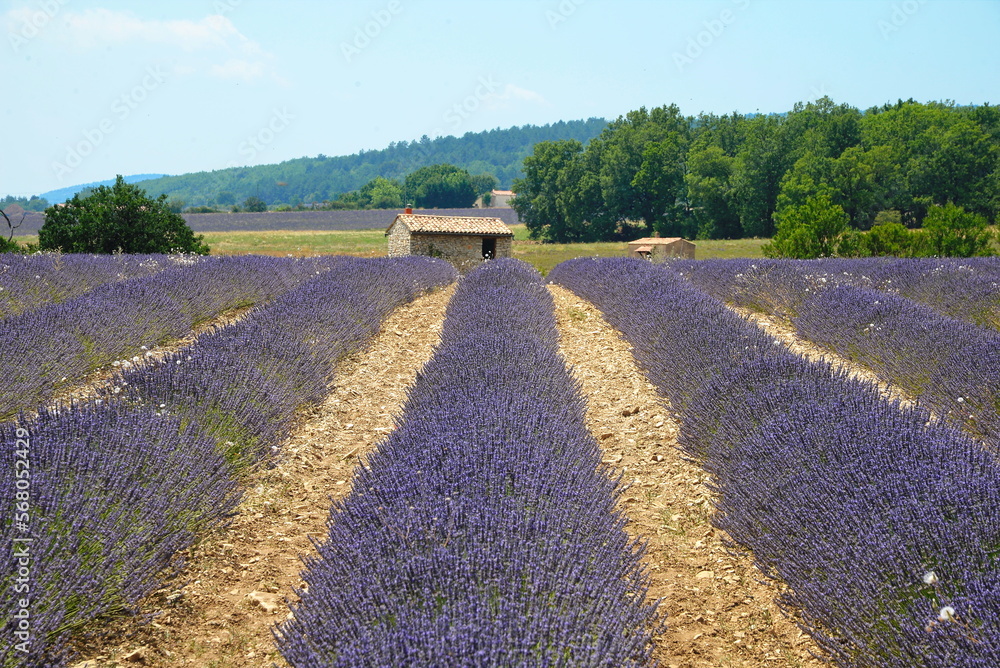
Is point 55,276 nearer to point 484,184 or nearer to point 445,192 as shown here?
point 445,192

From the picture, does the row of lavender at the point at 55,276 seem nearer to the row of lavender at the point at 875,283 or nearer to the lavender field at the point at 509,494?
the lavender field at the point at 509,494

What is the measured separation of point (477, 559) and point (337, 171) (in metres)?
168

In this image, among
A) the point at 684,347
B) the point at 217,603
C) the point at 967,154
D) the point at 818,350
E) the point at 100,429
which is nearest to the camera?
the point at 217,603

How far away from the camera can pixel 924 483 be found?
2340mm

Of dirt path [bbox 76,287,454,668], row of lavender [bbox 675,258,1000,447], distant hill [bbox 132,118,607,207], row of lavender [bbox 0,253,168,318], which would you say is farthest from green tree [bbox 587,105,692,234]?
distant hill [bbox 132,118,607,207]

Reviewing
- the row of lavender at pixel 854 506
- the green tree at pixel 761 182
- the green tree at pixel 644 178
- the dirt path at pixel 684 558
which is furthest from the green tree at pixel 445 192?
the row of lavender at pixel 854 506

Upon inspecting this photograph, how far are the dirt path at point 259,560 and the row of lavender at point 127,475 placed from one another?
0.10 meters

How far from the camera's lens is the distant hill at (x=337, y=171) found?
146m

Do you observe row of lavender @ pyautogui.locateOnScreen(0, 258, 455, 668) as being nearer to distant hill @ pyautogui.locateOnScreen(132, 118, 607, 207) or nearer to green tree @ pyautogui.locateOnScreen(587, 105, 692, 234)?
green tree @ pyautogui.locateOnScreen(587, 105, 692, 234)

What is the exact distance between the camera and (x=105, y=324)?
18.2 feet

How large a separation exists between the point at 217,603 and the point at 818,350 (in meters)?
5.42

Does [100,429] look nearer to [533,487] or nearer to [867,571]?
[533,487]

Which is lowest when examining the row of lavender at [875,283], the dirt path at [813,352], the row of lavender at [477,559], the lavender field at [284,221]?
the dirt path at [813,352]

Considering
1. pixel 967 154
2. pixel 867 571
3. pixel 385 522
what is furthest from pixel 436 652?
pixel 967 154
